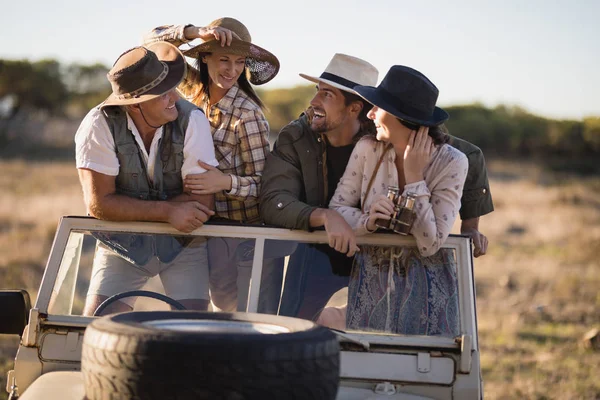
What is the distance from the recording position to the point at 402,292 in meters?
3.93

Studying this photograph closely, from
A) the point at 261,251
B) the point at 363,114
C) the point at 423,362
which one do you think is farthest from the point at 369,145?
the point at 423,362

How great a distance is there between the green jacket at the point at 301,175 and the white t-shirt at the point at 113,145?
291 mm

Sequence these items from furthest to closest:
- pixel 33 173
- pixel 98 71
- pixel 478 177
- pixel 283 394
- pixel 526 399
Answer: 1. pixel 98 71
2. pixel 33 173
3. pixel 526 399
4. pixel 478 177
5. pixel 283 394

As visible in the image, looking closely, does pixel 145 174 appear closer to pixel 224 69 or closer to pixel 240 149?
pixel 240 149

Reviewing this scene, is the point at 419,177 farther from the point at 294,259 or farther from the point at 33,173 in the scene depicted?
the point at 33,173

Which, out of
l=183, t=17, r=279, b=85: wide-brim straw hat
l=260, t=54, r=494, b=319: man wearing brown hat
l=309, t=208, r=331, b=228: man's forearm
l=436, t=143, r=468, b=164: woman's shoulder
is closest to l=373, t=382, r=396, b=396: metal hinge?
l=260, t=54, r=494, b=319: man wearing brown hat

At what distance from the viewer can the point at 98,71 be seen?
45125 mm

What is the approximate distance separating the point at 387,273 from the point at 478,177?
1.07 meters

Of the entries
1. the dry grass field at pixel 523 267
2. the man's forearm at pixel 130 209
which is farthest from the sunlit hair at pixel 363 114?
the dry grass field at pixel 523 267

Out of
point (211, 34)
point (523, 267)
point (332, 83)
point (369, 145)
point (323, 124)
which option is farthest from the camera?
point (523, 267)

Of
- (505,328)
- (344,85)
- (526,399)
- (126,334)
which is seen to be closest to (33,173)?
(505,328)

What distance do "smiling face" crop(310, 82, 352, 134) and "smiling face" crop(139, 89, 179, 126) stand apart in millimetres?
755

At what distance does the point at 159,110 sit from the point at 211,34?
0.87m

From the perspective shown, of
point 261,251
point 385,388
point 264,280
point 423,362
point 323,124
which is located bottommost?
point 385,388
